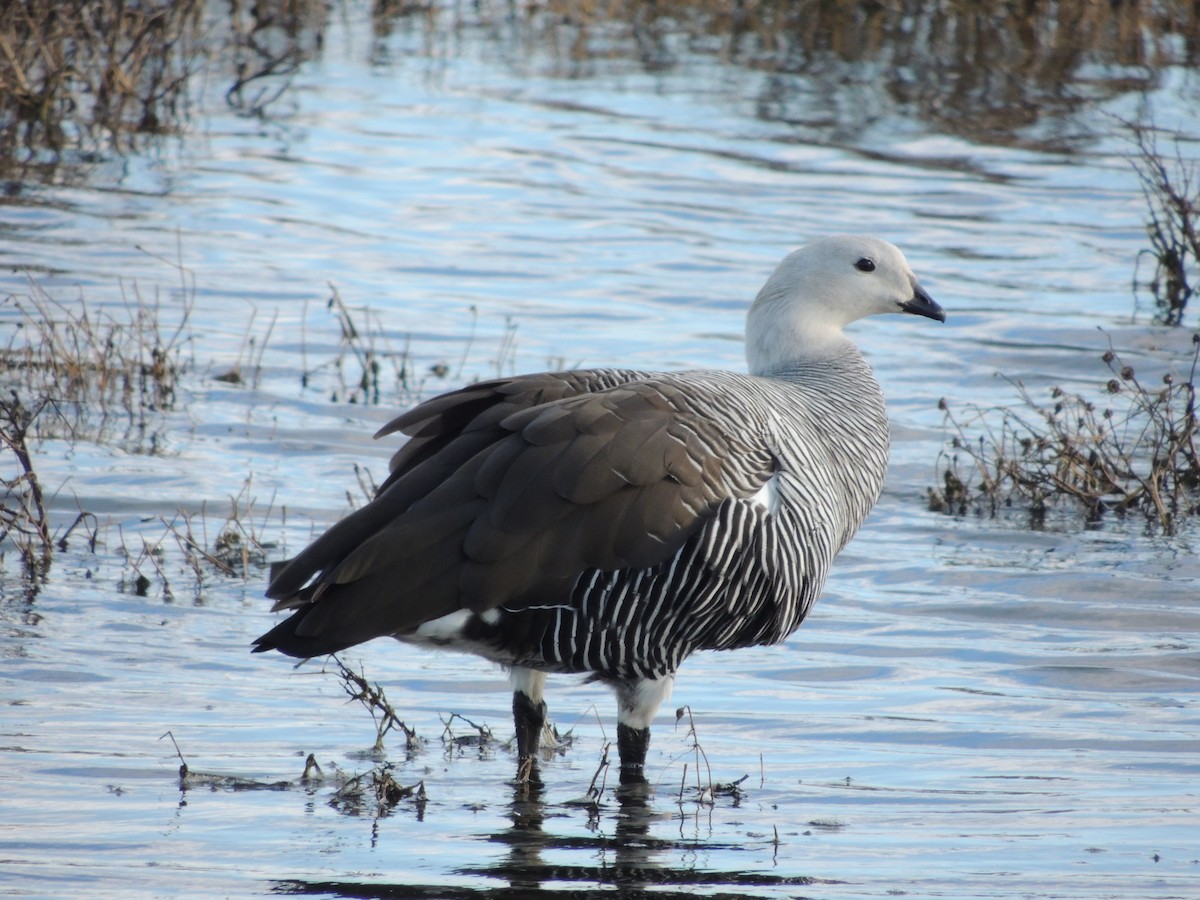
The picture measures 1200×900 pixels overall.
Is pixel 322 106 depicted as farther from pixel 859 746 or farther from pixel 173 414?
pixel 859 746

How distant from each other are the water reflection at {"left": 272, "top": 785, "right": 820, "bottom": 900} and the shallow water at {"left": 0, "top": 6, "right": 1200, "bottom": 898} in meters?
0.02

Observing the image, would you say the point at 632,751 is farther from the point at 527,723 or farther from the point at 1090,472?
the point at 1090,472

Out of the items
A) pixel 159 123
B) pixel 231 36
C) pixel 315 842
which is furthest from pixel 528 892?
pixel 231 36

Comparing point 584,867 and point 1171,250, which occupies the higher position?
point 1171,250

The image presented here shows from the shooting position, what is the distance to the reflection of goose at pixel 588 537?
5.70 meters

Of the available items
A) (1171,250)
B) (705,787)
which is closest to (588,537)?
(705,787)

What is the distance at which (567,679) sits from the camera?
7629 mm

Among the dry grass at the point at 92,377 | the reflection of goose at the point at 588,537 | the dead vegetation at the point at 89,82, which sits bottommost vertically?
the dry grass at the point at 92,377

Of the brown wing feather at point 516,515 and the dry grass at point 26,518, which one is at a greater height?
the brown wing feather at point 516,515

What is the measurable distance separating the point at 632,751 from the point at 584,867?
3.13 feet

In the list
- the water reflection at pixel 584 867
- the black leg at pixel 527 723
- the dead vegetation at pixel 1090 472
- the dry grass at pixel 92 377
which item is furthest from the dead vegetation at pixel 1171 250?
the water reflection at pixel 584 867

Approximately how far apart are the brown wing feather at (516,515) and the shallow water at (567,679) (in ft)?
2.24

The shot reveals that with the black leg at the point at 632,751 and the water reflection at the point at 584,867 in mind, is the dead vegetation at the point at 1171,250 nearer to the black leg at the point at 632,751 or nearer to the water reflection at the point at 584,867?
the black leg at the point at 632,751

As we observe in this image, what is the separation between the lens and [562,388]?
638 cm
